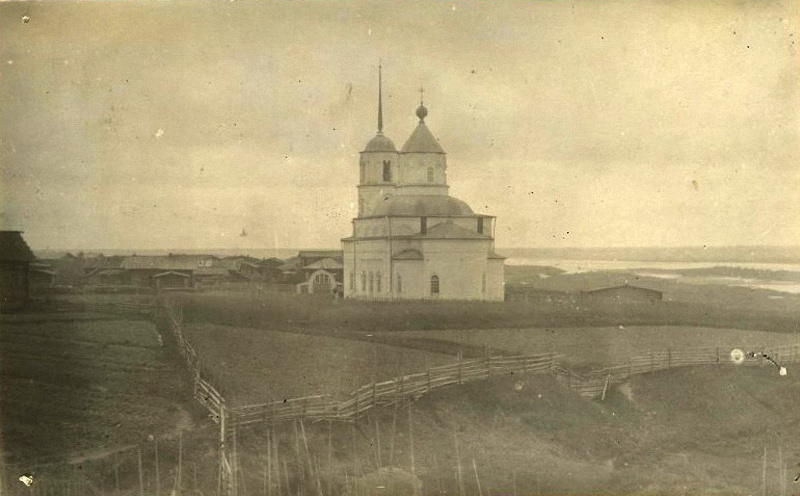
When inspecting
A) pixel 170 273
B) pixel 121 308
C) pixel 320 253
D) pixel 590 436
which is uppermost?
pixel 320 253

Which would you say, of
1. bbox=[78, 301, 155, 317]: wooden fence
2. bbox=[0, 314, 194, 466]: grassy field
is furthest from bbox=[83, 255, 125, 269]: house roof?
bbox=[0, 314, 194, 466]: grassy field

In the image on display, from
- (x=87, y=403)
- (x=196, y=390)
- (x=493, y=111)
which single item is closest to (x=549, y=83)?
(x=493, y=111)

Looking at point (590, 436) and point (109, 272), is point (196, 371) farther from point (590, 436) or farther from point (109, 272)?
point (590, 436)

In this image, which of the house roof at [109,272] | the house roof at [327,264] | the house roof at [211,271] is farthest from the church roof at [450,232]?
the house roof at [109,272]

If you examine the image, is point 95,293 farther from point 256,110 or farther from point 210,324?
point 256,110

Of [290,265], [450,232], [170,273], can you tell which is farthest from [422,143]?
[170,273]

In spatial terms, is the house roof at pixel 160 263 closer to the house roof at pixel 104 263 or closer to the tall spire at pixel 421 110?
the house roof at pixel 104 263
